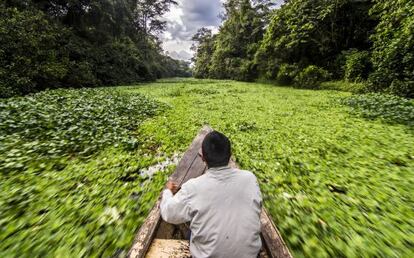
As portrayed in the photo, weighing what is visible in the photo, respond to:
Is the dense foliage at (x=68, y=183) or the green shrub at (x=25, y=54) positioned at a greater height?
the green shrub at (x=25, y=54)

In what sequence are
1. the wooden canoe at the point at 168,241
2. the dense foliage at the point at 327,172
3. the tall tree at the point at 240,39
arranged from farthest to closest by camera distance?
the tall tree at the point at 240,39
the dense foliage at the point at 327,172
the wooden canoe at the point at 168,241

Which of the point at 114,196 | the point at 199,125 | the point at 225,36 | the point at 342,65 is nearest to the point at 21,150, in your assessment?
the point at 114,196

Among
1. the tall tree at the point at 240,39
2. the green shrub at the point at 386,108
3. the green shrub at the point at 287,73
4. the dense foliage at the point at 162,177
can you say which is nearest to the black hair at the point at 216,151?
the dense foliage at the point at 162,177

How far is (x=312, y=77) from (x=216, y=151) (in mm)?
21783

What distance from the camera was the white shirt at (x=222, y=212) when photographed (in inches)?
73.2

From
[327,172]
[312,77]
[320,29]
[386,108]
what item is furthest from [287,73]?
[327,172]

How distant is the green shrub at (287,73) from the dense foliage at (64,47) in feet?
59.9

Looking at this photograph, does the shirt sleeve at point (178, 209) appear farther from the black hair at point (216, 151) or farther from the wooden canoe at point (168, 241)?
the black hair at point (216, 151)

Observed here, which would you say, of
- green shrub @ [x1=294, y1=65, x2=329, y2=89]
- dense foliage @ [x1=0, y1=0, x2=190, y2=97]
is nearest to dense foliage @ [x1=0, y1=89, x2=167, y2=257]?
dense foliage @ [x1=0, y1=0, x2=190, y2=97]

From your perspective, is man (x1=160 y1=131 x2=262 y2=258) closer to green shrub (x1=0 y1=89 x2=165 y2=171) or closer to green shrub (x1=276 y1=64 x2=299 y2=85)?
green shrub (x1=0 y1=89 x2=165 y2=171)

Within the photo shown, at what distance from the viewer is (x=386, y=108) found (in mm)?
9750

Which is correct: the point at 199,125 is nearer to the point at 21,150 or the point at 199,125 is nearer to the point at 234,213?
the point at 21,150

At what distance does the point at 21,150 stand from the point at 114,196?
3.16m

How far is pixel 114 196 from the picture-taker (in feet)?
13.5
